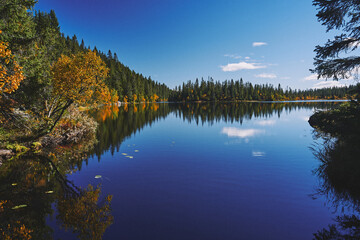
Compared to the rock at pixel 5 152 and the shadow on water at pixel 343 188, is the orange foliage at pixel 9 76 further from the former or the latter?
the shadow on water at pixel 343 188

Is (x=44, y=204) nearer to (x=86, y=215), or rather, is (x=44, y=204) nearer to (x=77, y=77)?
(x=86, y=215)

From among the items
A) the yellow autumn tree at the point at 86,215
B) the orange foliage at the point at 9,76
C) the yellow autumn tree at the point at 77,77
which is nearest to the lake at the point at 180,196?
the yellow autumn tree at the point at 86,215

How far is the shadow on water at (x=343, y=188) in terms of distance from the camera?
5977 millimetres

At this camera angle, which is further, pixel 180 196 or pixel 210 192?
pixel 210 192

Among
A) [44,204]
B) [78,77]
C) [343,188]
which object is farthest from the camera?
[78,77]

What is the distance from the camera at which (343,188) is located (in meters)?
8.52

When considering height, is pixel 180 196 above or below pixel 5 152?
below

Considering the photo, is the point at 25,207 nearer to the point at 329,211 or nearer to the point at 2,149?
the point at 2,149

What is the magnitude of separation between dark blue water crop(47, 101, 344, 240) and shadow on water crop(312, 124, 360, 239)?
1.18 ft

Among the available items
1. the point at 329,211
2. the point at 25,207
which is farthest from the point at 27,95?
the point at 329,211

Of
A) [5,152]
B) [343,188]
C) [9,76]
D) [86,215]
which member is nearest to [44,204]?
[86,215]

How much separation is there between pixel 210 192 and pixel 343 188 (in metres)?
6.58

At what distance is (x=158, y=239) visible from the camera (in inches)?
221

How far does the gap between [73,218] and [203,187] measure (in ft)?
19.4
